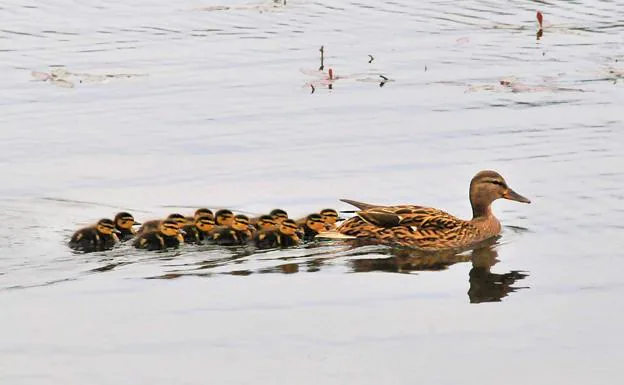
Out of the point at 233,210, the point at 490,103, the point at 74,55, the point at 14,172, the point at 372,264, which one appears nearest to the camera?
the point at 372,264

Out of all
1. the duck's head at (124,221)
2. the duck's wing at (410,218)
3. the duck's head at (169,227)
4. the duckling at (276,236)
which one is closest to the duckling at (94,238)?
the duck's head at (124,221)

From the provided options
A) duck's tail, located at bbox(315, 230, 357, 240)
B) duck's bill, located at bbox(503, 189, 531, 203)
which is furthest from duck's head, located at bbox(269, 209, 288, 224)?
duck's bill, located at bbox(503, 189, 531, 203)

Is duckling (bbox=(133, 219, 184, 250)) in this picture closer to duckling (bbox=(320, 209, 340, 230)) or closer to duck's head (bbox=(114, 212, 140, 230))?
duck's head (bbox=(114, 212, 140, 230))

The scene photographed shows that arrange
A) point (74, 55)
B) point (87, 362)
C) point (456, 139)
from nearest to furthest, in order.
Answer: point (87, 362)
point (456, 139)
point (74, 55)

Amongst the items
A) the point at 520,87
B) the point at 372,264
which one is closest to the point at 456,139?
the point at 520,87

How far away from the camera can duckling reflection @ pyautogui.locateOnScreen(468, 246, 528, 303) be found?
9.61 metres

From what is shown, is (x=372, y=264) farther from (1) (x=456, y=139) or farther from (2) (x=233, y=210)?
(1) (x=456, y=139)

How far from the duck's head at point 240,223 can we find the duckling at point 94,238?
0.80 metres

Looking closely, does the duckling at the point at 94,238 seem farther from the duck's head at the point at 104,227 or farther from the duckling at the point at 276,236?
the duckling at the point at 276,236

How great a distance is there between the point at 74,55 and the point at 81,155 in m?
3.50

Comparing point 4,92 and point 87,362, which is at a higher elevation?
point 4,92

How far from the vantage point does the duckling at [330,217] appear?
1098cm

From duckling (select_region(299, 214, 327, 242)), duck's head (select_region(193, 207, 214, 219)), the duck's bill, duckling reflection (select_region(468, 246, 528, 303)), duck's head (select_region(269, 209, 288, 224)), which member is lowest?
duckling reflection (select_region(468, 246, 528, 303))

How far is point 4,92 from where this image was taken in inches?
575
